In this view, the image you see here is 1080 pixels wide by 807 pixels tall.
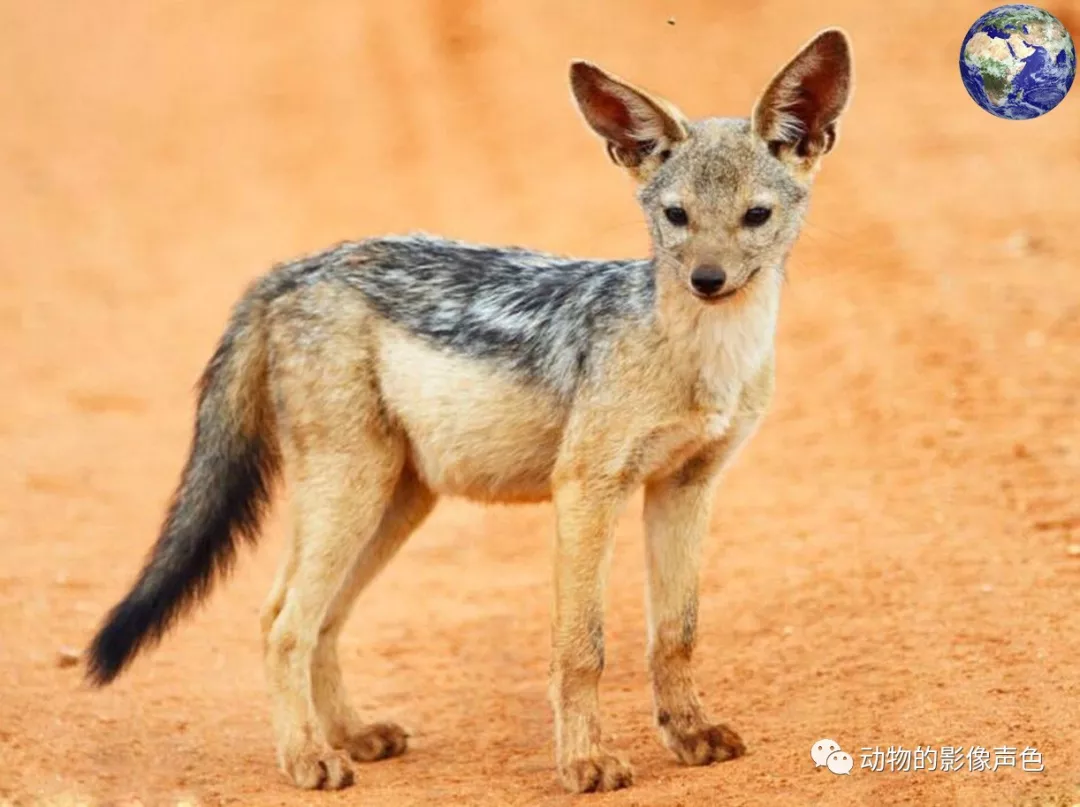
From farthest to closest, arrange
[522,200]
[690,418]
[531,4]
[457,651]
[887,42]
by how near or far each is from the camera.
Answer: [531,4] → [887,42] → [522,200] → [457,651] → [690,418]

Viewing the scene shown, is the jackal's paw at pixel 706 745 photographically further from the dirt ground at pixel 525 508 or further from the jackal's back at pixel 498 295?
the jackal's back at pixel 498 295

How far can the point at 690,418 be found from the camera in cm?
672

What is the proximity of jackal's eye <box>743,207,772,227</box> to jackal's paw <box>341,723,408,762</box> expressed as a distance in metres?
2.72

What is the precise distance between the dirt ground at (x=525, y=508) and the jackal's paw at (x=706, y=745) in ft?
0.36

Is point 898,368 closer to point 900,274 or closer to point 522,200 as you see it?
point 900,274

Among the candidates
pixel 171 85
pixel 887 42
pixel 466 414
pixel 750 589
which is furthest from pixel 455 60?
pixel 466 414

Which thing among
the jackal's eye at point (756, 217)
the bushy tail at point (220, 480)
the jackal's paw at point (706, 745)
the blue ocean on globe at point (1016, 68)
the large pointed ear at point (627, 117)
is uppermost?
the blue ocean on globe at point (1016, 68)

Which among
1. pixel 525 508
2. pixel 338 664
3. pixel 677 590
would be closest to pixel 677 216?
pixel 677 590

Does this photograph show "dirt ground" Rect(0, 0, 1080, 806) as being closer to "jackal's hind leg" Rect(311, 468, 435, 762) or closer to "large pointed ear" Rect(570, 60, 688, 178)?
"jackal's hind leg" Rect(311, 468, 435, 762)

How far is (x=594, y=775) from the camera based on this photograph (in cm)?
660

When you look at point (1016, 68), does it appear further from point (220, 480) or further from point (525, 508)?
point (525, 508)

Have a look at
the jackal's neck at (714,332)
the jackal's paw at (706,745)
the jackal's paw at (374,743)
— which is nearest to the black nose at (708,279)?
the jackal's neck at (714,332)

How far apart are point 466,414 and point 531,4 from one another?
1729 centimetres

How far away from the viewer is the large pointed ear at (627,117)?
22.2 ft
